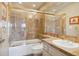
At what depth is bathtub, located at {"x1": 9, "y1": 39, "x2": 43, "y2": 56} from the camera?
1554 millimetres

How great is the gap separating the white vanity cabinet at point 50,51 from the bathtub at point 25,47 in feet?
0.18

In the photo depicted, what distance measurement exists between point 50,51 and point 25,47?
0.32 m

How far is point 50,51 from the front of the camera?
1567mm

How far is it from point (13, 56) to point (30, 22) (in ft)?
1.56

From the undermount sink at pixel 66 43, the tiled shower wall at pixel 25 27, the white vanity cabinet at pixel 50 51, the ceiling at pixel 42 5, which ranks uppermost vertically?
the ceiling at pixel 42 5

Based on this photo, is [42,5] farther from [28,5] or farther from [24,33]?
[24,33]

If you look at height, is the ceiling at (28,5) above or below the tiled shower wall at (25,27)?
above

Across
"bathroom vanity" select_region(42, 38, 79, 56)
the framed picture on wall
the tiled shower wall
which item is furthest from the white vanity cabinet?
the framed picture on wall

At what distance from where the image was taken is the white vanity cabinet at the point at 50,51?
1.53m

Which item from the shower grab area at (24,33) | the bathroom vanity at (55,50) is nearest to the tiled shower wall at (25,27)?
the shower grab area at (24,33)

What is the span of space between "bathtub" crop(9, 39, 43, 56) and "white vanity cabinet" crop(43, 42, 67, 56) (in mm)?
56

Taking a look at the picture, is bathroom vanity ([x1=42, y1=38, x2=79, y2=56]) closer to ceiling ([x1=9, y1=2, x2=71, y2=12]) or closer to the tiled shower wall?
the tiled shower wall

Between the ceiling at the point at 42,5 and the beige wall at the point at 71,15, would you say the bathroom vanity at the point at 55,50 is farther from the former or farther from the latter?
the ceiling at the point at 42,5

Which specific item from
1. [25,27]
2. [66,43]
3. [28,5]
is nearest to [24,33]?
[25,27]
